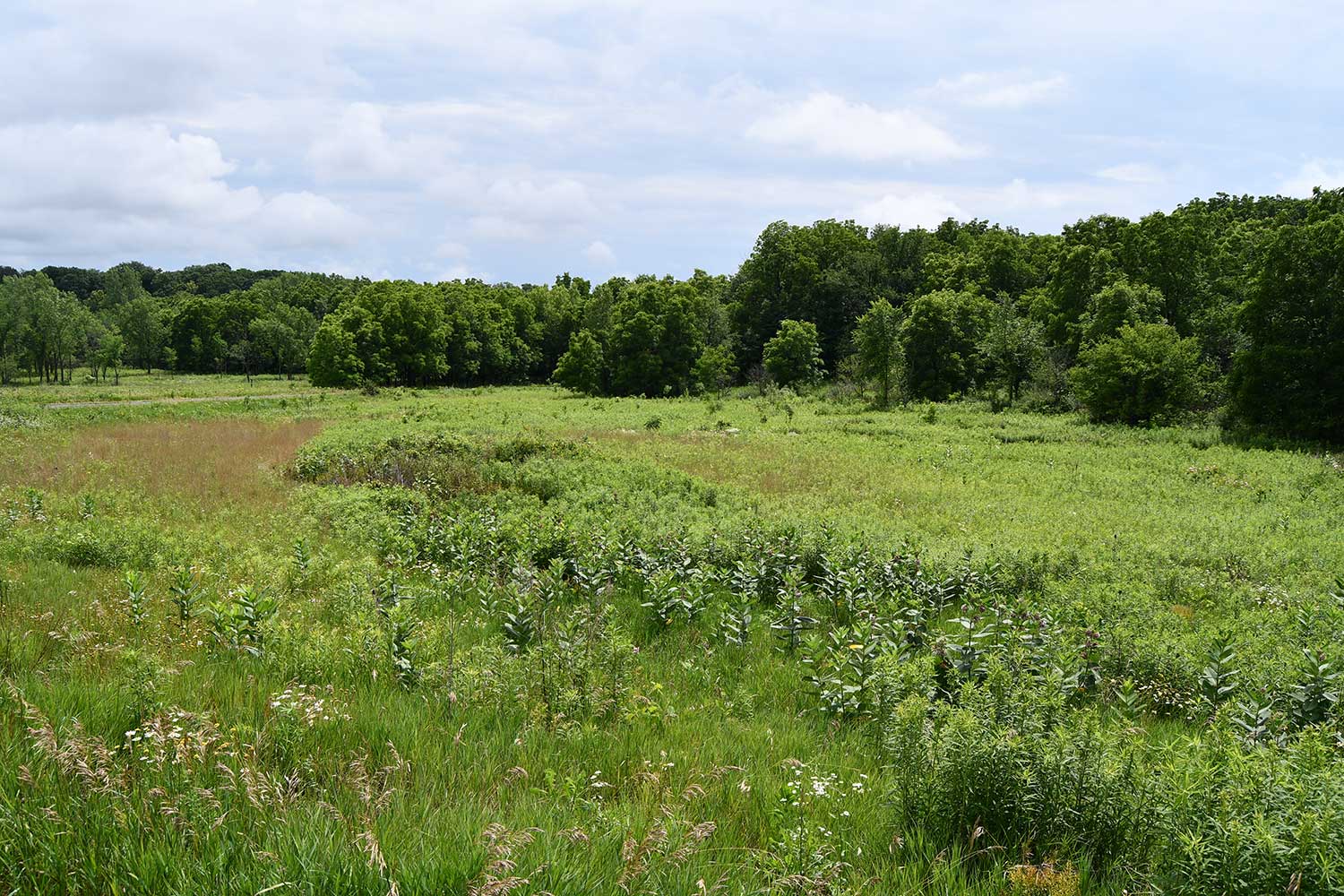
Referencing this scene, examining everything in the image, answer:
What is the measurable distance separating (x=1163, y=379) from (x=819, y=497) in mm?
24321

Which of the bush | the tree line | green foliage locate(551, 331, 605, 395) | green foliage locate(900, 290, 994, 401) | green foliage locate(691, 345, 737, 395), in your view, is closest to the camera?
the tree line

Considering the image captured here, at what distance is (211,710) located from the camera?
4.26m

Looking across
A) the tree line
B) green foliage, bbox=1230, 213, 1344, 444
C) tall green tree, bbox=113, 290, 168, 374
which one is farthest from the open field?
tall green tree, bbox=113, 290, 168, 374

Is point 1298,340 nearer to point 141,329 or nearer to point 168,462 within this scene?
point 168,462

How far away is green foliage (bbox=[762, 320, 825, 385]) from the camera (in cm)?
5841

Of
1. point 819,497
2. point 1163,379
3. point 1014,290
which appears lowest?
point 819,497

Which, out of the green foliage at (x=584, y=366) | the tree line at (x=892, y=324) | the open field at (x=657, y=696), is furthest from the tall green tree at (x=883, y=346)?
the open field at (x=657, y=696)

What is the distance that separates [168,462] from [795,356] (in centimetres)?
4552

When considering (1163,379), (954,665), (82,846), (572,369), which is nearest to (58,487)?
(82,846)

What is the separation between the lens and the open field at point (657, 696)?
119 inches

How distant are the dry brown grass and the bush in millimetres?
34039

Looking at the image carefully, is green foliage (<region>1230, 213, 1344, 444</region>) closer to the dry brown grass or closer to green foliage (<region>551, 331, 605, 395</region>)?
the dry brown grass

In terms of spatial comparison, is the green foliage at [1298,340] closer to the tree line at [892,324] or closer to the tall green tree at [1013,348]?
the tree line at [892,324]

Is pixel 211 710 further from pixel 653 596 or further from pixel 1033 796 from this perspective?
pixel 653 596
